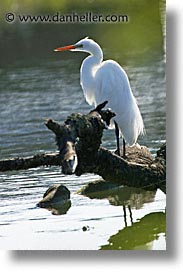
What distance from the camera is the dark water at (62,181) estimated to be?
15.2 feet

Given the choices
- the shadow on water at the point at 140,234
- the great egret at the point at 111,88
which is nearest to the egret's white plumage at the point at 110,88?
the great egret at the point at 111,88

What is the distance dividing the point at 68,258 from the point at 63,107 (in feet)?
2.58

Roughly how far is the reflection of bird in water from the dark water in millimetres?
26

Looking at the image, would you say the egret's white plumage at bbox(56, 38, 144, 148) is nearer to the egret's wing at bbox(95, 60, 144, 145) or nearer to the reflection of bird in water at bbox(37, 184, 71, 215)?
the egret's wing at bbox(95, 60, 144, 145)

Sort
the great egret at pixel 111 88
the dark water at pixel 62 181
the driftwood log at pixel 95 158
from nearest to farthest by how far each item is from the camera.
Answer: the driftwood log at pixel 95 158 < the dark water at pixel 62 181 < the great egret at pixel 111 88

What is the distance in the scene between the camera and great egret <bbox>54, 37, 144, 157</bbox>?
4727 millimetres

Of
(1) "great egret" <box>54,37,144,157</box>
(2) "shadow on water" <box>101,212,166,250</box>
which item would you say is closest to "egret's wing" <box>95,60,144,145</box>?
(1) "great egret" <box>54,37,144,157</box>

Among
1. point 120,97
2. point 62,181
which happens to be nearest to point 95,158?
point 62,181

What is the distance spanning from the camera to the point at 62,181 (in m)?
4.68

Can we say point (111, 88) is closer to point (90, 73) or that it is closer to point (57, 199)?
point (90, 73)

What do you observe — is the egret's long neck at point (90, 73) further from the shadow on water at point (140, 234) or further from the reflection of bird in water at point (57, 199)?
the shadow on water at point (140, 234)

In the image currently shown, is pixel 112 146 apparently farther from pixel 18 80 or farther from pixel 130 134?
pixel 18 80

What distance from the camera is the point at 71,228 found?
15.2 ft

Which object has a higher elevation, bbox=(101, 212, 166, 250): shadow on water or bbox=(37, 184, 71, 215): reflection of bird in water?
bbox=(37, 184, 71, 215): reflection of bird in water
